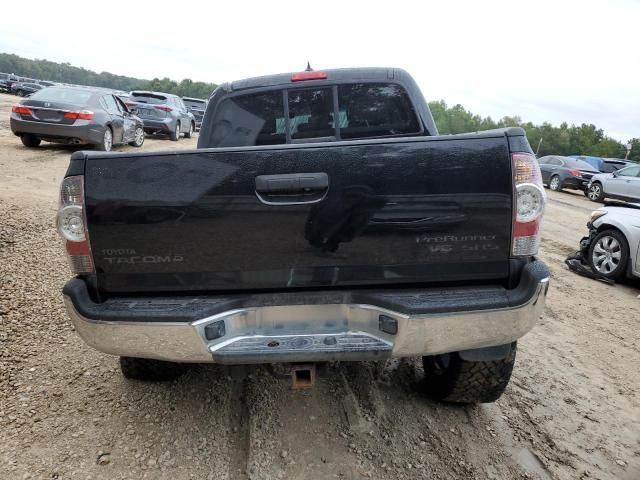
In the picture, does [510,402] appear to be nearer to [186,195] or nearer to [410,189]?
[410,189]

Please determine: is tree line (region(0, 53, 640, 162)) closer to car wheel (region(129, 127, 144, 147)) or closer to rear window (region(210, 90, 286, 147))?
car wheel (region(129, 127, 144, 147))

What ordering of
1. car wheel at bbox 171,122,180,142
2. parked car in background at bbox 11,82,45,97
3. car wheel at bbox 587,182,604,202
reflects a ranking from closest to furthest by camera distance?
car wheel at bbox 587,182,604,202 < car wheel at bbox 171,122,180,142 < parked car in background at bbox 11,82,45,97

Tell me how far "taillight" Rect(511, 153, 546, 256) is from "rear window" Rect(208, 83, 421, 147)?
160cm

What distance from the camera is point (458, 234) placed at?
2.08 meters

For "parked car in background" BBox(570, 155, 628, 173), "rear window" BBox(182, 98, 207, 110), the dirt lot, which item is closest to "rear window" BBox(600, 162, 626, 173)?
"parked car in background" BBox(570, 155, 628, 173)

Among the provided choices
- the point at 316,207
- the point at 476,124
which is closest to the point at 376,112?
the point at 316,207

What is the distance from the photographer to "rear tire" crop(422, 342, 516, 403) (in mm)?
2564

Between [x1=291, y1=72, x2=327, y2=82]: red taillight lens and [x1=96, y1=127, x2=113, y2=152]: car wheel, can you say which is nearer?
[x1=291, y1=72, x2=327, y2=82]: red taillight lens

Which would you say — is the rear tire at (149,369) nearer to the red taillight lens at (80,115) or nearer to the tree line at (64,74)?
the red taillight lens at (80,115)

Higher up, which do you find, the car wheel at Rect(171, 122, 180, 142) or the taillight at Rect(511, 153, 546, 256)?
the taillight at Rect(511, 153, 546, 256)

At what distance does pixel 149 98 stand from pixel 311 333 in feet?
58.5

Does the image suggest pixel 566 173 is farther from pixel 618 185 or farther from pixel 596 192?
pixel 618 185

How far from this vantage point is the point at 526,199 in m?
2.05

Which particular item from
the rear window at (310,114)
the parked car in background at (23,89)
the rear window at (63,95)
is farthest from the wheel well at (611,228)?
the parked car in background at (23,89)
